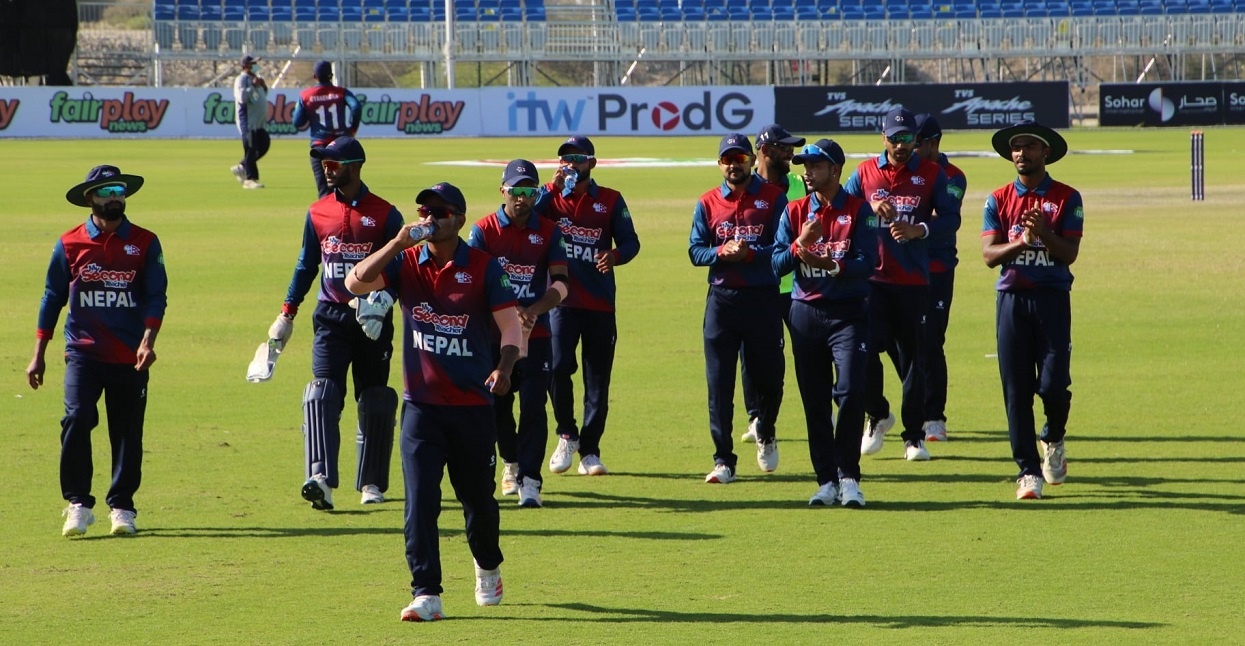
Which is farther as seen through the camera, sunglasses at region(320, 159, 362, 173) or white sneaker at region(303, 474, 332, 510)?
sunglasses at region(320, 159, 362, 173)

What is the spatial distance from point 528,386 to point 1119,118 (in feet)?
171

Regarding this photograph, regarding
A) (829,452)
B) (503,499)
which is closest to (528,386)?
(503,499)

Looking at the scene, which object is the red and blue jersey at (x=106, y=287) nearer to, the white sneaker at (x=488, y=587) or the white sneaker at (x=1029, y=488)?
the white sneaker at (x=488, y=587)

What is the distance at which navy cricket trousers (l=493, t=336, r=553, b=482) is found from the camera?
9898 millimetres

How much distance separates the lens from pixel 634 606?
772 centimetres

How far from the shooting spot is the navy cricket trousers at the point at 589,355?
35.9 ft

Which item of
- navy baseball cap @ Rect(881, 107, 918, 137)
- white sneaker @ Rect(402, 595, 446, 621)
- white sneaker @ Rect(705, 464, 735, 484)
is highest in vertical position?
navy baseball cap @ Rect(881, 107, 918, 137)

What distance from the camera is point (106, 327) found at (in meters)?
9.12

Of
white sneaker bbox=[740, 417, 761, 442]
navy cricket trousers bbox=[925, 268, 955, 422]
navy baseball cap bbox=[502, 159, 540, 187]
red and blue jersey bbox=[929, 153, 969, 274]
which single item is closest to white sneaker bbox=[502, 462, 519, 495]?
navy baseball cap bbox=[502, 159, 540, 187]

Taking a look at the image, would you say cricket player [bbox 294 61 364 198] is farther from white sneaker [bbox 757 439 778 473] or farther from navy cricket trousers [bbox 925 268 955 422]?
white sneaker [bbox 757 439 778 473]

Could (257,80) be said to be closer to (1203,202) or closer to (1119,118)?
(1203,202)

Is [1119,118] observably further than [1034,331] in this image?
Yes

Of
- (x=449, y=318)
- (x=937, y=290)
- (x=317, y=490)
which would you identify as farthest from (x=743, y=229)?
(x=449, y=318)

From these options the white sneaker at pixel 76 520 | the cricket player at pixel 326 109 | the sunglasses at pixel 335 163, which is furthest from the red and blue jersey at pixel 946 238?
the cricket player at pixel 326 109
